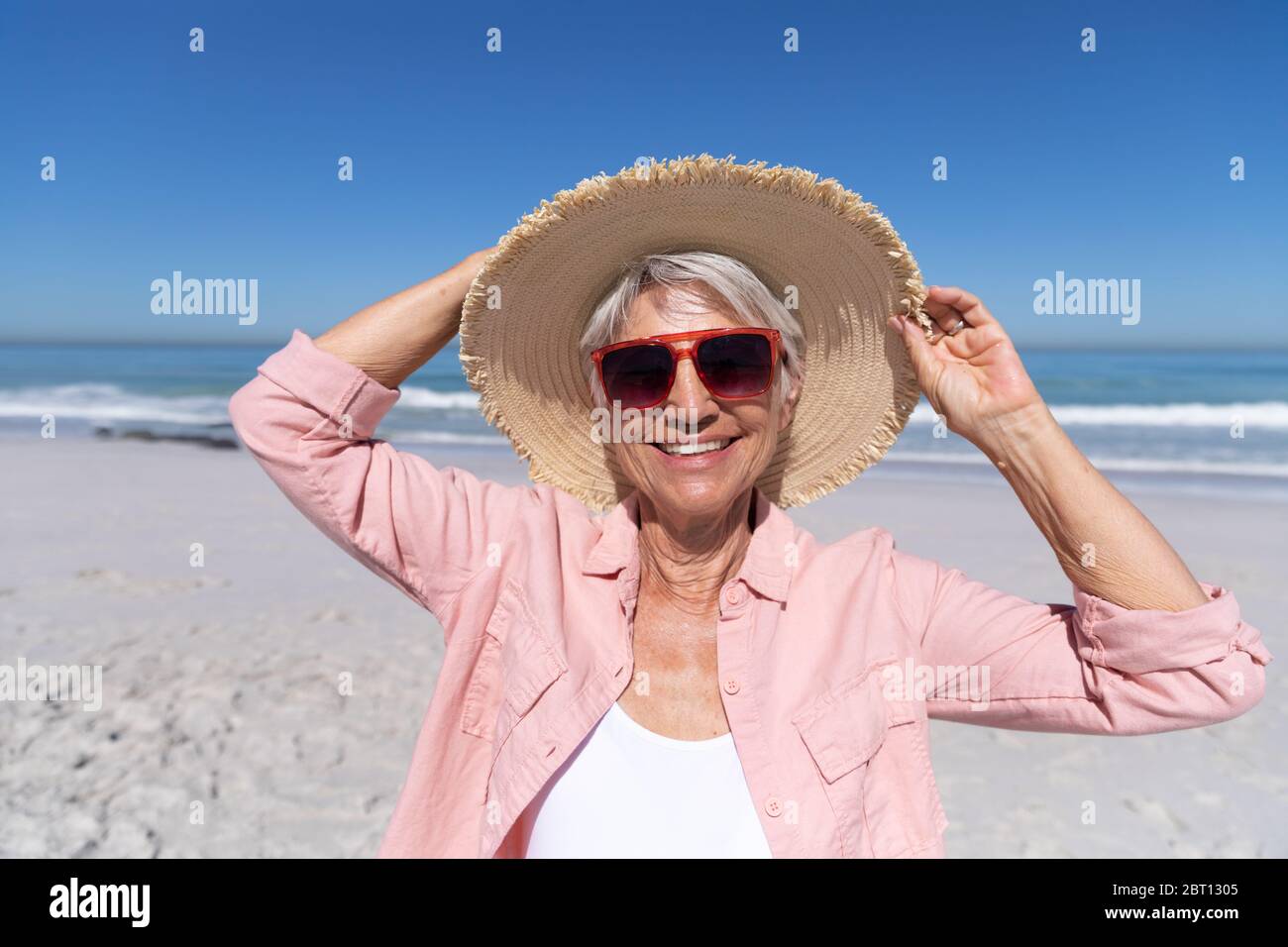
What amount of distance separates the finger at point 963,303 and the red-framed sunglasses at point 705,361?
15.8 inches

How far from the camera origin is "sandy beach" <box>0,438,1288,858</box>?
155 inches

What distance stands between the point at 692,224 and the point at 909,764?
145 cm

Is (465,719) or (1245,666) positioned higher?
(1245,666)

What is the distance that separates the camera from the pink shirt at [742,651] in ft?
5.98

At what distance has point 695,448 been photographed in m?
2.11

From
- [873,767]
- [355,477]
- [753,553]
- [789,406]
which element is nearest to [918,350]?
[789,406]

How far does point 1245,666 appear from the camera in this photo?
1704 millimetres

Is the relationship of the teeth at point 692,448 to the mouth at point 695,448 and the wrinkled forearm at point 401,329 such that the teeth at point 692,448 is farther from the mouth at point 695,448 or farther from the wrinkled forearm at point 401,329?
the wrinkled forearm at point 401,329

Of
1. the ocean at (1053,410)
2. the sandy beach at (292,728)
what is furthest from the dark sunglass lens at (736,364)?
the ocean at (1053,410)

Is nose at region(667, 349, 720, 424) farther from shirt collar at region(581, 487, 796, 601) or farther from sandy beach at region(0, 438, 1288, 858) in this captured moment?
sandy beach at region(0, 438, 1288, 858)

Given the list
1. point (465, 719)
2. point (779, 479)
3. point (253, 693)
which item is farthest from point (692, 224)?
point (253, 693)

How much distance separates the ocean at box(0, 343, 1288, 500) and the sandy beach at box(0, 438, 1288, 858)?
11.9 feet

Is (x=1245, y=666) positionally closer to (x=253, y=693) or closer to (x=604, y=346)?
(x=604, y=346)

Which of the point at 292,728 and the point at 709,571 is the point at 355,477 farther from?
the point at 292,728
